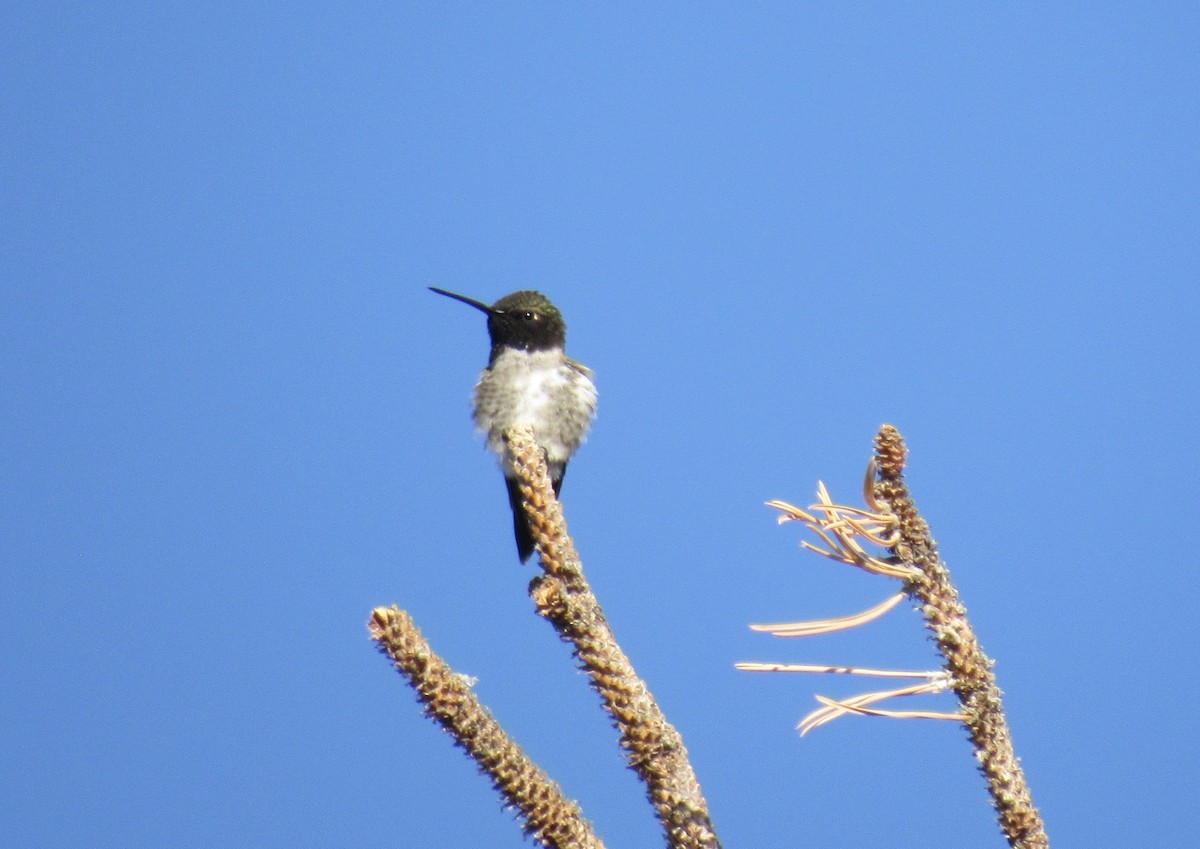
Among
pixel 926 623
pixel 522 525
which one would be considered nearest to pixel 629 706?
pixel 926 623

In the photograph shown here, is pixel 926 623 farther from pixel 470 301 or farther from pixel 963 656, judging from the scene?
pixel 470 301

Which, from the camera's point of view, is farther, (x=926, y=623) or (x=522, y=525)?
(x=522, y=525)

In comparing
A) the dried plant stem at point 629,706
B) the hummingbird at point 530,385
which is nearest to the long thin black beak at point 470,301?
the hummingbird at point 530,385

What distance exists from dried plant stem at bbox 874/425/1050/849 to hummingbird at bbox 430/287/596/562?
163 inches

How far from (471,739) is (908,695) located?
2.03 feet

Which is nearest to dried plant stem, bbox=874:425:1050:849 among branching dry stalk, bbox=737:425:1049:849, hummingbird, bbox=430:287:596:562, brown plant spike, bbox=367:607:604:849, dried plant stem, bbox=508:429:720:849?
branching dry stalk, bbox=737:425:1049:849

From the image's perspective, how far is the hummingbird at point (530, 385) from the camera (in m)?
5.83

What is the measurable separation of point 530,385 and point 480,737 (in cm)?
419

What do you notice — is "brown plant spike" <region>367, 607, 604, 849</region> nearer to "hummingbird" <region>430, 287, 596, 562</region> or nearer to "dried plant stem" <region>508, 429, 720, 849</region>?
"dried plant stem" <region>508, 429, 720, 849</region>

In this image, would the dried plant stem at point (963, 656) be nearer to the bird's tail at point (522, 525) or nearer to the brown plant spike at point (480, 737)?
the brown plant spike at point (480, 737)

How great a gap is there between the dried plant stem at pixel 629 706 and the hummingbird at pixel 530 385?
3717 millimetres

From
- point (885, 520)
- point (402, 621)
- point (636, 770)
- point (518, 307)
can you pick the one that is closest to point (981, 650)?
point (885, 520)

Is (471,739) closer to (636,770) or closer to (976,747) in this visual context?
(636,770)

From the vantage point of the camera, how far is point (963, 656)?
1.48m
